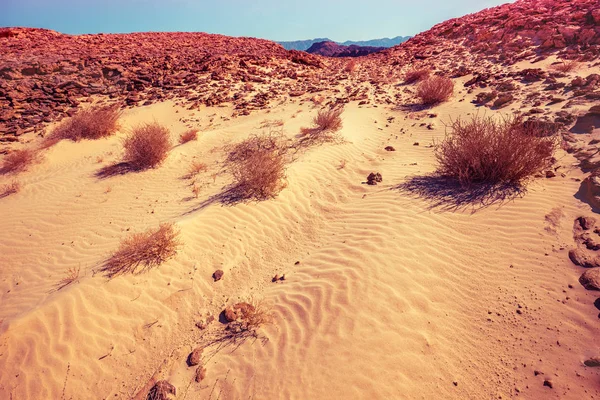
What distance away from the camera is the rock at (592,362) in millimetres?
2402

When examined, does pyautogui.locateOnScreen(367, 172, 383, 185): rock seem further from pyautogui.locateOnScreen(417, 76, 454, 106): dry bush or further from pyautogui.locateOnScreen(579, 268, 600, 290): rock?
pyautogui.locateOnScreen(417, 76, 454, 106): dry bush

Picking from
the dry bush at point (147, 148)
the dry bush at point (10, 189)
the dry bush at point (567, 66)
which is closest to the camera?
the dry bush at point (10, 189)

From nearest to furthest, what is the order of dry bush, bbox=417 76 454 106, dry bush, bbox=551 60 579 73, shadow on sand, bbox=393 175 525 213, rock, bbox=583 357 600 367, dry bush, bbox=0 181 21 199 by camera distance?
rock, bbox=583 357 600 367 < shadow on sand, bbox=393 175 525 213 < dry bush, bbox=0 181 21 199 < dry bush, bbox=551 60 579 73 < dry bush, bbox=417 76 454 106

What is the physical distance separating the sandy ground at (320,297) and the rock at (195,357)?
7cm

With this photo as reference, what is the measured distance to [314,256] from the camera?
4.12 m

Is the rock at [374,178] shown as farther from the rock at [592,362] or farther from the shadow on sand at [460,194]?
the rock at [592,362]

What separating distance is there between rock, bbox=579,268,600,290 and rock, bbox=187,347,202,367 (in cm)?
412

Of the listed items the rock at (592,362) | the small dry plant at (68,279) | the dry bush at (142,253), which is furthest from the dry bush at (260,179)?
the rock at (592,362)

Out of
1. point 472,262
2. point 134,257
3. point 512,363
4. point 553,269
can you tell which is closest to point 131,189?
point 134,257

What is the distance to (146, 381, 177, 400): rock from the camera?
105 inches

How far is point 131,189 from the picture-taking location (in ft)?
20.5

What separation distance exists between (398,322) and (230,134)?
7138mm

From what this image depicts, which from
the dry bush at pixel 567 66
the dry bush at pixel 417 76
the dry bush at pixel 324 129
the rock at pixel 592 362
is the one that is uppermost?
the dry bush at pixel 417 76

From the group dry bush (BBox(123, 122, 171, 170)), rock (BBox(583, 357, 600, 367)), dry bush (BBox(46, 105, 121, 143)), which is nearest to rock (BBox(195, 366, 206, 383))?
rock (BBox(583, 357, 600, 367))
